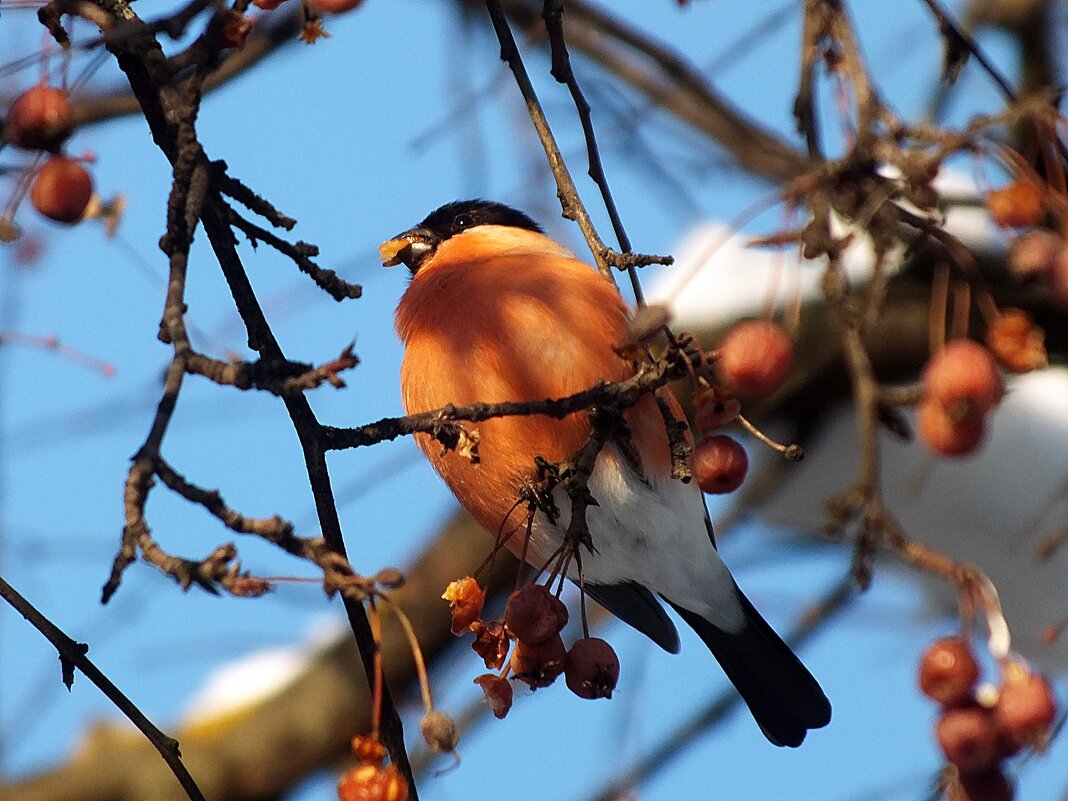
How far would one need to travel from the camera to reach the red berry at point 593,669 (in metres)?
1.62

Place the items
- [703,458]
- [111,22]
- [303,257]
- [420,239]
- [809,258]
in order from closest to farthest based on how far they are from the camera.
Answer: [809,258]
[111,22]
[303,257]
[703,458]
[420,239]

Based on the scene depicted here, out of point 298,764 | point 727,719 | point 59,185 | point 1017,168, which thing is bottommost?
point 727,719

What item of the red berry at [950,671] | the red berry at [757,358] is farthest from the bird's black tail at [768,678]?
the red berry at [757,358]

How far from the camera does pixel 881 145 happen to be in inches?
50.8

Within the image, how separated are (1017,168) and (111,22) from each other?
0.90 metres

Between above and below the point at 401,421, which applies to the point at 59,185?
above

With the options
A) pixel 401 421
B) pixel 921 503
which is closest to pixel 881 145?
pixel 401 421

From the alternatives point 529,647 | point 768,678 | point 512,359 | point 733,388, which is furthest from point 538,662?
point 768,678

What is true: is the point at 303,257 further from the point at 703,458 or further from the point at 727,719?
the point at 727,719

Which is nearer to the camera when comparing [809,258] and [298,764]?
[809,258]

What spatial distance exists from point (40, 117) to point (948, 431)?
91 cm

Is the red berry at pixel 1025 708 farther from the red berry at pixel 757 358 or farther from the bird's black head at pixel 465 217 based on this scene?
the bird's black head at pixel 465 217

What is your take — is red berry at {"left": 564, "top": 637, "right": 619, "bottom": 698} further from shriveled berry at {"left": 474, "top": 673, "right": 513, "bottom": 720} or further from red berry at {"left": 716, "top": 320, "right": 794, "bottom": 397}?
red berry at {"left": 716, "top": 320, "right": 794, "bottom": 397}

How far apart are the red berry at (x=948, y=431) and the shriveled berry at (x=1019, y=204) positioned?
201mm
